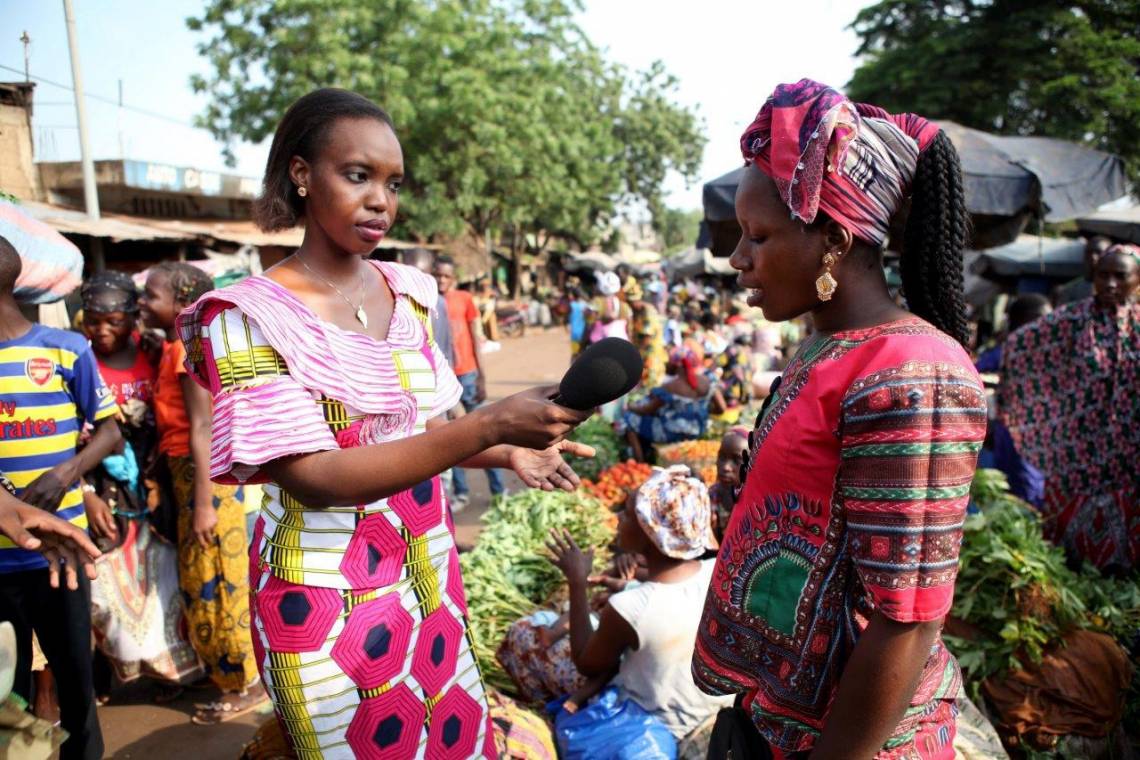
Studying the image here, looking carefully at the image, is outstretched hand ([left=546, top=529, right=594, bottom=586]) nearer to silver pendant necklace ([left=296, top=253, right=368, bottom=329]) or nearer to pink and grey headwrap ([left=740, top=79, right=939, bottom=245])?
silver pendant necklace ([left=296, top=253, right=368, bottom=329])

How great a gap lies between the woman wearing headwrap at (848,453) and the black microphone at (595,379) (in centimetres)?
32

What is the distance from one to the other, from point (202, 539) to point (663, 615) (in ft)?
7.52

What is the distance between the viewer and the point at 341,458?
4.71 ft

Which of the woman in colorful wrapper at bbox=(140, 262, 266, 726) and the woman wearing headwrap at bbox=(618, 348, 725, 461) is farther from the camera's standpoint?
the woman wearing headwrap at bbox=(618, 348, 725, 461)

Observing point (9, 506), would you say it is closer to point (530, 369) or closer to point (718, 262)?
point (530, 369)

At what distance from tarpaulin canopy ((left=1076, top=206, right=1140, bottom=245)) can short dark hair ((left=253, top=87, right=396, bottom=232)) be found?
352 inches

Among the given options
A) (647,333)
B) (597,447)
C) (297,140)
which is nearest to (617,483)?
(597,447)

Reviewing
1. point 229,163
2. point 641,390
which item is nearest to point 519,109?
point 229,163

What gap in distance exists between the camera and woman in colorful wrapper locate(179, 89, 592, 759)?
4.83 ft

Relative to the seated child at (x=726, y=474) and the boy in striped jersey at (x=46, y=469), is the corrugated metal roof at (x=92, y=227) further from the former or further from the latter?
the seated child at (x=726, y=474)

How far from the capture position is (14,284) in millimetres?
2615

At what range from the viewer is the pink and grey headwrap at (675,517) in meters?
2.78

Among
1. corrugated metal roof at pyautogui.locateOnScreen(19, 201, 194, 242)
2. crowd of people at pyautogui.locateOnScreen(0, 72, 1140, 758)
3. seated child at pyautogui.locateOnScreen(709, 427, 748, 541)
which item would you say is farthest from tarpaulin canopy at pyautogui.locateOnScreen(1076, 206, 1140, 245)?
corrugated metal roof at pyautogui.locateOnScreen(19, 201, 194, 242)

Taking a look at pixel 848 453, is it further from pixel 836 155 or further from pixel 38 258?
pixel 38 258
